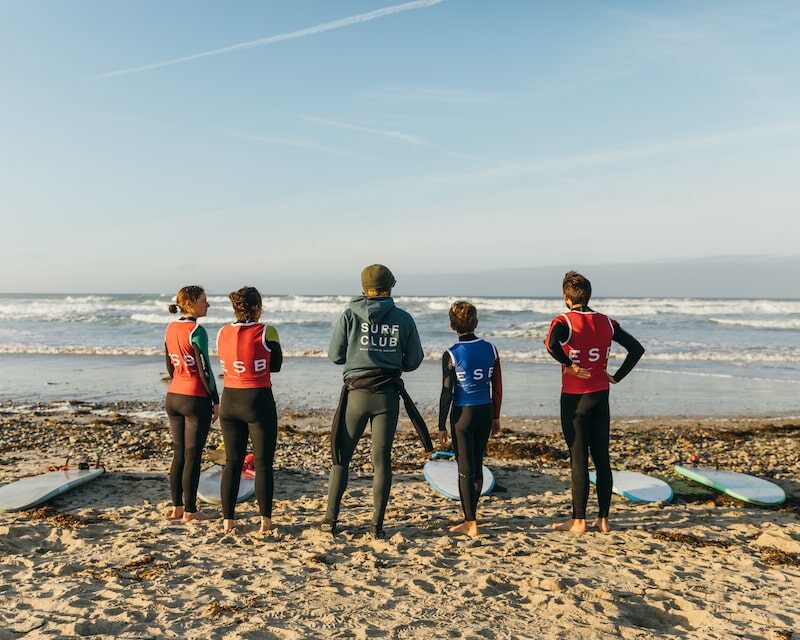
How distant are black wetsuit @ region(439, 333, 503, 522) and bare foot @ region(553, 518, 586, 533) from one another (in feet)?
2.45

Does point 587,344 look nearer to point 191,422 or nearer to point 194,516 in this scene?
point 191,422

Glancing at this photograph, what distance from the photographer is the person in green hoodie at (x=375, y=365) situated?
173 inches

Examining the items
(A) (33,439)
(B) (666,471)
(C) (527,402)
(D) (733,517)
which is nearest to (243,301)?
(D) (733,517)

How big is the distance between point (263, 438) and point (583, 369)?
2.47 m

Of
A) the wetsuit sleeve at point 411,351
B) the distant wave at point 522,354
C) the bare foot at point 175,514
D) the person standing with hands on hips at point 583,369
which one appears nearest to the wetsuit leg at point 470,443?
the wetsuit sleeve at point 411,351

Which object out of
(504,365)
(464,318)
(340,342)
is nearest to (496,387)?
(464,318)

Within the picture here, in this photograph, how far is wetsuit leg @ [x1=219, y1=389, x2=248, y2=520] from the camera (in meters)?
4.51

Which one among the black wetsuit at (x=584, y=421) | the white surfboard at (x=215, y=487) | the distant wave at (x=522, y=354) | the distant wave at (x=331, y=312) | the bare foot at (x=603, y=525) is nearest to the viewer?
the black wetsuit at (x=584, y=421)

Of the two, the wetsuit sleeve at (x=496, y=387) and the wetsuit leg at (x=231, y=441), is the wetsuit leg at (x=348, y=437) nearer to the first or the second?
the wetsuit leg at (x=231, y=441)

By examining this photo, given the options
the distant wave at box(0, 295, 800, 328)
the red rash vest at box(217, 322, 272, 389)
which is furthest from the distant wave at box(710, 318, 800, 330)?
the red rash vest at box(217, 322, 272, 389)

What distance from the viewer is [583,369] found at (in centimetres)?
461

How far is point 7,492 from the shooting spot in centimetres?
546

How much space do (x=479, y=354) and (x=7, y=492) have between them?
14.5 ft

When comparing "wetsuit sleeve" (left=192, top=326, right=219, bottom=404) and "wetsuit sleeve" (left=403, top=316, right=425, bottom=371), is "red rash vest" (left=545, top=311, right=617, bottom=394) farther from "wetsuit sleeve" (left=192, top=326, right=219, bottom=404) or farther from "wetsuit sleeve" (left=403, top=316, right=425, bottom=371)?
"wetsuit sleeve" (left=192, top=326, right=219, bottom=404)
